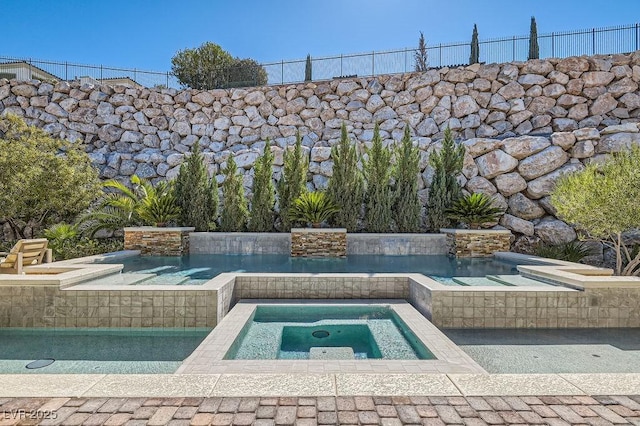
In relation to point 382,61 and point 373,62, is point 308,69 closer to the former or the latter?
point 373,62

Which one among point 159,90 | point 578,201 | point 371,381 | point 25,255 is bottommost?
point 371,381

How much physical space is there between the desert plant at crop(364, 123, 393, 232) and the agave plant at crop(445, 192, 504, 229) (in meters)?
2.00

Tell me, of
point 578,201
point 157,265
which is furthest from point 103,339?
point 578,201

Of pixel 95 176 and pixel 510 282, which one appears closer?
pixel 510 282

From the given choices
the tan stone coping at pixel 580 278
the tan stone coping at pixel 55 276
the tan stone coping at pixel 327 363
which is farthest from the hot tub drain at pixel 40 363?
the tan stone coping at pixel 580 278

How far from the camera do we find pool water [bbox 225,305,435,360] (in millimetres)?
3781

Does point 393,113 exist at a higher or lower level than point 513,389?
higher

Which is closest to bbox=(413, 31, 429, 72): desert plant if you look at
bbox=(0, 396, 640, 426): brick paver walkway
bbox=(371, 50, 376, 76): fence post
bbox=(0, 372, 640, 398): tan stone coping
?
bbox=(371, 50, 376, 76): fence post

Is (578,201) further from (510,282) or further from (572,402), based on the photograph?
(572,402)

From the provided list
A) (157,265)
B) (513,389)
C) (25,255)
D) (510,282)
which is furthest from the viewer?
(157,265)

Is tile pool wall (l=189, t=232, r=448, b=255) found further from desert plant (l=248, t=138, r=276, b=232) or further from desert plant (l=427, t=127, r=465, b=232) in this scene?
desert plant (l=427, t=127, r=465, b=232)

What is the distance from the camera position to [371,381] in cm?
267

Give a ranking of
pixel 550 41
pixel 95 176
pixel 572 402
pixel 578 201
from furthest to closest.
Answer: pixel 550 41 → pixel 95 176 → pixel 578 201 → pixel 572 402

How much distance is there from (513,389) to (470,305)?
2268mm
